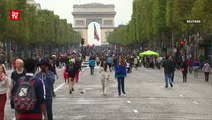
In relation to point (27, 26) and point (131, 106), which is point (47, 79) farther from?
point (27, 26)

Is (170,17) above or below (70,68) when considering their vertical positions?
above

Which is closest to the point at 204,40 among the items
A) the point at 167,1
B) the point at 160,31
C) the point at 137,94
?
the point at 167,1

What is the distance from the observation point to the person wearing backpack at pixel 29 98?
36.9ft

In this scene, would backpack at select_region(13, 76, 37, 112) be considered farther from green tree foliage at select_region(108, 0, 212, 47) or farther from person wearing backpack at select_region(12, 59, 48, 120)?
green tree foliage at select_region(108, 0, 212, 47)

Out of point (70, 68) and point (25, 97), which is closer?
point (25, 97)

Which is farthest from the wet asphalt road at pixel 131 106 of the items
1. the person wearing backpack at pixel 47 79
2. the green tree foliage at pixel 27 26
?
the green tree foliage at pixel 27 26

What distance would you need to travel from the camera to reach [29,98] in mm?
11258

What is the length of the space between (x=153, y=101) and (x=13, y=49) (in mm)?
86176

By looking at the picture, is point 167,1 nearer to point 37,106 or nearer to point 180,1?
point 180,1

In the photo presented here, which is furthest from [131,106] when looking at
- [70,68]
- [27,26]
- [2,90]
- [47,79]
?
[27,26]

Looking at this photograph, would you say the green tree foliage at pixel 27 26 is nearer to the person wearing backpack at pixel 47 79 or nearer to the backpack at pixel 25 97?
the person wearing backpack at pixel 47 79

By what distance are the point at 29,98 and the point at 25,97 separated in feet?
0.22

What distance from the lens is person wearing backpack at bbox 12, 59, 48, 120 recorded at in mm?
11258

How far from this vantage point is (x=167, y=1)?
82.4 m
